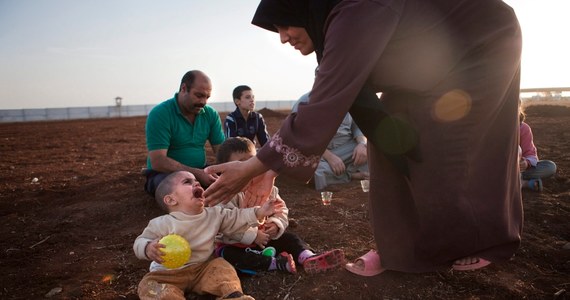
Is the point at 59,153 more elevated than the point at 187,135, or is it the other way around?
the point at 187,135

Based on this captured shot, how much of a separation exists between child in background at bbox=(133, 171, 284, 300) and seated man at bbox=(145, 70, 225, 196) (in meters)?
1.53

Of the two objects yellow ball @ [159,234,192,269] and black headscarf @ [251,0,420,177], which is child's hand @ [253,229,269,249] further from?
black headscarf @ [251,0,420,177]

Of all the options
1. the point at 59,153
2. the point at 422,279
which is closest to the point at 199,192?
the point at 422,279

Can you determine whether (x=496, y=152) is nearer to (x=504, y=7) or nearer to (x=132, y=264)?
(x=504, y=7)

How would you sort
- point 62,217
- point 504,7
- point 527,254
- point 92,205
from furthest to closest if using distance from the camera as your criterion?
point 92,205
point 62,217
point 527,254
point 504,7

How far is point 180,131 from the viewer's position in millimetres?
4406

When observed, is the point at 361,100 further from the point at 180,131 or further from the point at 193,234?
the point at 180,131

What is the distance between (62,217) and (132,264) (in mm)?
1836

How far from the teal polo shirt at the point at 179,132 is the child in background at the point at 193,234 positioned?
180cm

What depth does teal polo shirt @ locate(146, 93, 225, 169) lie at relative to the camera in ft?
13.8

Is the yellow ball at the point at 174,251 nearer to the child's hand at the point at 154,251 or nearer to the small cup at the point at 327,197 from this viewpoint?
the child's hand at the point at 154,251

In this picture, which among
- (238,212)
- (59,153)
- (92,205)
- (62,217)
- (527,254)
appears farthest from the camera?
(59,153)

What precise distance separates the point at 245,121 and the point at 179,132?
151cm

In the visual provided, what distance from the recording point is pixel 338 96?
5.42ft
